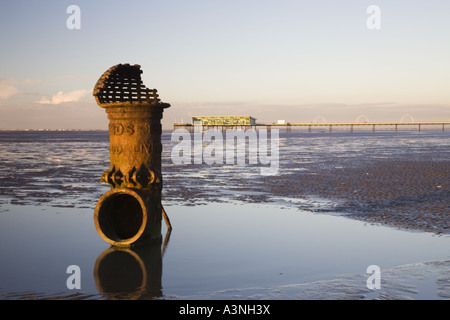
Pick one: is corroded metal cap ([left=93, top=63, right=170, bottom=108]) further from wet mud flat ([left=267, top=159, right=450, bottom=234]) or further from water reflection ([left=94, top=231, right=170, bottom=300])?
wet mud flat ([left=267, top=159, right=450, bottom=234])

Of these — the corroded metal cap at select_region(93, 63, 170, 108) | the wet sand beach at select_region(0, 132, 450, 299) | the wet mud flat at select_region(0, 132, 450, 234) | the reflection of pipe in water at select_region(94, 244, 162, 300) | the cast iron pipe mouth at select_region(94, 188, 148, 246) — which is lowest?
the reflection of pipe in water at select_region(94, 244, 162, 300)

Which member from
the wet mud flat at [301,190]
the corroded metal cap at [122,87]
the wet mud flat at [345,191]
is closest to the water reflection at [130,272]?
the corroded metal cap at [122,87]

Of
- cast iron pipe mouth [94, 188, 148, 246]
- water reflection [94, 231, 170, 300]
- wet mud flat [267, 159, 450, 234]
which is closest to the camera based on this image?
water reflection [94, 231, 170, 300]

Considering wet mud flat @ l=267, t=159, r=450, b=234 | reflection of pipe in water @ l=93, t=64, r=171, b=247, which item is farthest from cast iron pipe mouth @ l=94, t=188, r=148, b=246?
wet mud flat @ l=267, t=159, r=450, b=234

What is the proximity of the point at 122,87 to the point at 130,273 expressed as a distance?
14.2ft

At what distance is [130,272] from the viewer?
23.5 feet

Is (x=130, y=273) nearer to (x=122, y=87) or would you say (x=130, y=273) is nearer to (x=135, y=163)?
(x=135, y=163)

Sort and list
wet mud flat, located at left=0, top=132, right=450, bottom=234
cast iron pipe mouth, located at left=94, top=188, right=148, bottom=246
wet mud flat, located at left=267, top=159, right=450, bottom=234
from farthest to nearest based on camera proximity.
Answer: wet mud flat, located at left=0, top=132, right=450, bottom=234 → wet mud flat, located at left=267, top=159, right=450, bottom=234 → cast iron pipe mouth, located at left=94, top=188, right=148, bottom=246

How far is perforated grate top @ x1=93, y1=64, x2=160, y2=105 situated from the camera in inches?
363

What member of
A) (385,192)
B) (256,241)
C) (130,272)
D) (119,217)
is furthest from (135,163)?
(385,192)

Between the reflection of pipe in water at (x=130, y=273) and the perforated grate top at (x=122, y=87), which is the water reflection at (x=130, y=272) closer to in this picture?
the reflection of pipe in water at (x=130, y=273)

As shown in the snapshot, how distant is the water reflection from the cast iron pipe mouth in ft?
1.15
